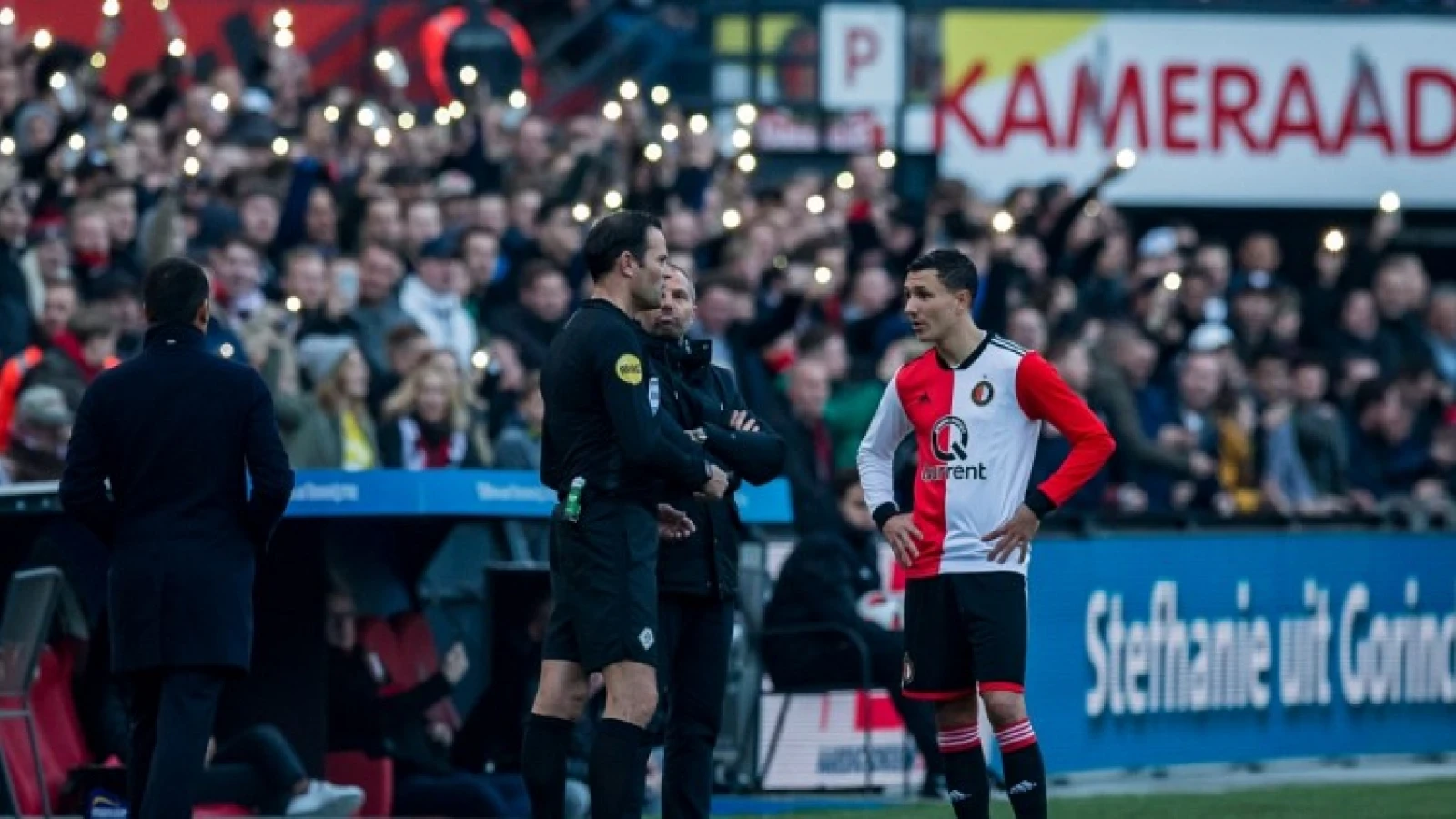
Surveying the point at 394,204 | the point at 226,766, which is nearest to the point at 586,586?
the point at 226,766

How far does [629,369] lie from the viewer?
428 inches

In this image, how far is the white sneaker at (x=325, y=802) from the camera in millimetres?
14250

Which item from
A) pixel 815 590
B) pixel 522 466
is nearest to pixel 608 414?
pixel 522 466

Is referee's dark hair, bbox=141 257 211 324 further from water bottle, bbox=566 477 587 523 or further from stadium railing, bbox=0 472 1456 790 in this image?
stadium railing, bbox=0 472 1456 790

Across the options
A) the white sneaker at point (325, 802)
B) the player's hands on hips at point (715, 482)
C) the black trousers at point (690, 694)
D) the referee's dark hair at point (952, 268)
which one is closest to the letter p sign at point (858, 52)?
the white sneaker at point (325, 802)

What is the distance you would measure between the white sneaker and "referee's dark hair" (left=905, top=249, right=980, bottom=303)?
3912mm

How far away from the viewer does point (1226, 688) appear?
1850 centimetres

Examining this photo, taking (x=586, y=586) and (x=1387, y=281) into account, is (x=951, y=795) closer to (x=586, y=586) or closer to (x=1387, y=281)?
(x=586, y=586)

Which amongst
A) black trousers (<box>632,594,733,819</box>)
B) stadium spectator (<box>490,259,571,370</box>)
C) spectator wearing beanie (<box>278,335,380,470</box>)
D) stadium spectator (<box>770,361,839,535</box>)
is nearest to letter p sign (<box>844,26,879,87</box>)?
stadium spectator (<box>490,259,571,370</box>)

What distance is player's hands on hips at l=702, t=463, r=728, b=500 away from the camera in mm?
11008

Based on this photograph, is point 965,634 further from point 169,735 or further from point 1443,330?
point 1443,330

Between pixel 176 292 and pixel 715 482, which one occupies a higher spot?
pixel 176 292

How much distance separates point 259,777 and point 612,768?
3.85m

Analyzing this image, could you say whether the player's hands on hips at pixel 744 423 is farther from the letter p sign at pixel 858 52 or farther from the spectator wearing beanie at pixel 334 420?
the letter p sign at pixel 858 52
